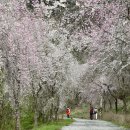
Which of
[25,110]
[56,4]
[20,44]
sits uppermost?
[56,4]

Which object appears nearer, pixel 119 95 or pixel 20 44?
pixel 20 44

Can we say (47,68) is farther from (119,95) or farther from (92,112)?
(92,112)

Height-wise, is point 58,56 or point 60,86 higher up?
point 58,56

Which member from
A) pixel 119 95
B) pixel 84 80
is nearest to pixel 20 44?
pixel 119 95

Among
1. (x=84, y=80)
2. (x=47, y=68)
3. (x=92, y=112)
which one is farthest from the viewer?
(x=84, y=80)

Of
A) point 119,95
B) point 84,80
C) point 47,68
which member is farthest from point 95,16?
point 84,80

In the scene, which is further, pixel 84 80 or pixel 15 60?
pixel 84 80

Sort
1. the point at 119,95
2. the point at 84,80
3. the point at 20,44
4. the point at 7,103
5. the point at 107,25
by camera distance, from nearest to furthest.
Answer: the point at 107,25
the point at 20,44
the point at 7,103
the point at 119,95
the point at 84,80

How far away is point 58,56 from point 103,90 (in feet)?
69.3

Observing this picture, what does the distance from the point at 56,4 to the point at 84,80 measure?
28.4 metres

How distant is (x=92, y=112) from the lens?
6138 cm

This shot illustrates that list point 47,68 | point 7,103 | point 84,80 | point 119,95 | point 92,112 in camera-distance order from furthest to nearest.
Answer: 1. point 84,80
2. point 92,112
3. point 119,95
4. point 47,68
5. point 7,103

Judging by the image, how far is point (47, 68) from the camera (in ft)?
129

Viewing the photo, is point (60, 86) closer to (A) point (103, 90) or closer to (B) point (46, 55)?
(B) point (46, 55)
